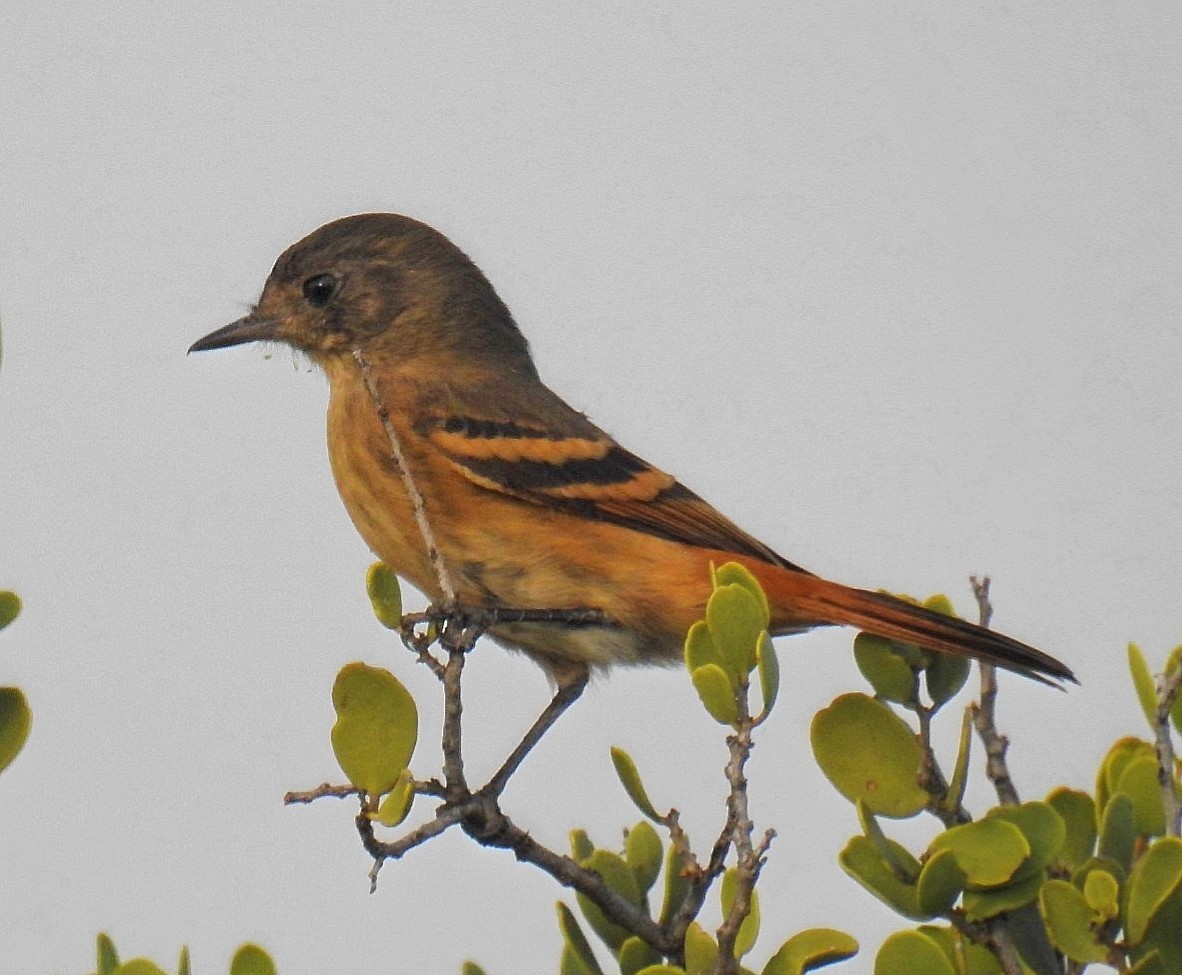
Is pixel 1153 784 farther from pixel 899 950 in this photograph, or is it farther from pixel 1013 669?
pixel 1013 669

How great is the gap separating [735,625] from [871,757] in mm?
424

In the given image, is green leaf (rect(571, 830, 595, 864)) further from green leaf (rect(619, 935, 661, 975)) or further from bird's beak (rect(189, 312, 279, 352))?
bird's beak (rect(189, 312, 279, 352))

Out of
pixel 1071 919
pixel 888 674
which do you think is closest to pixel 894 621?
pixel 888 674

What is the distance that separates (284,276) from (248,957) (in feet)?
11.6

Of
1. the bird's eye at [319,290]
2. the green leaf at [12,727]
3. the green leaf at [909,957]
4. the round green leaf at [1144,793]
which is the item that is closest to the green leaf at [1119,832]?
the round green leaf at [1144,793]

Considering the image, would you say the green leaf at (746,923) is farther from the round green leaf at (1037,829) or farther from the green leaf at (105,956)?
the green leaf at (105,956)

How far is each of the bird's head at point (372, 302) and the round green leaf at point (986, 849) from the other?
352 centimetres

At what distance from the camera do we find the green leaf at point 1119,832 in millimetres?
3000

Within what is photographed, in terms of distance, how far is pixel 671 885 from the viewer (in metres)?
3.53

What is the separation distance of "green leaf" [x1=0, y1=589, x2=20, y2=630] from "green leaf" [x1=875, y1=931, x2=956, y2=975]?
63.3 inches

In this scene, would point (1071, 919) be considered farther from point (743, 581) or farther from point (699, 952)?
point (743, 581)

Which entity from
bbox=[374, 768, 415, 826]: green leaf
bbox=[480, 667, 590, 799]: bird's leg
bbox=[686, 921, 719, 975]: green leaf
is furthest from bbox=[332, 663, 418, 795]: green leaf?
bbox=[480, 667, 590, 799]: bird's leg

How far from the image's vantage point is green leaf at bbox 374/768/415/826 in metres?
3.06

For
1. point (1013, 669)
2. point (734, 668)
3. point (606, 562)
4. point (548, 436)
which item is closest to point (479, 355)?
point (548, 436)
